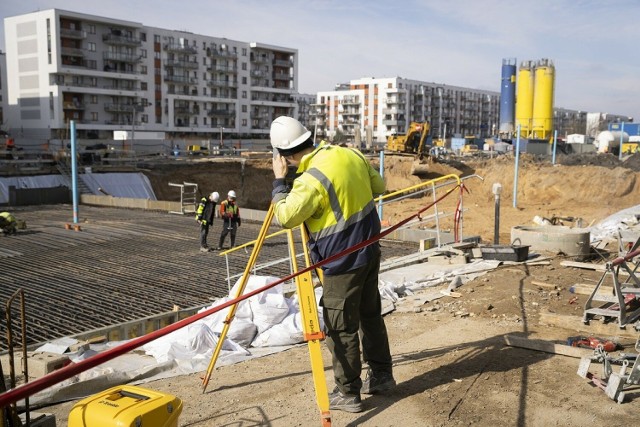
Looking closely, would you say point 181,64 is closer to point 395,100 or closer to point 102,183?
point 395,100

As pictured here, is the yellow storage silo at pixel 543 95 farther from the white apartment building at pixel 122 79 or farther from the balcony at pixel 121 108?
the balcony at pixel 121 108

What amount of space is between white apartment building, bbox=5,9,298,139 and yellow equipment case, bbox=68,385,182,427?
55.6 metres

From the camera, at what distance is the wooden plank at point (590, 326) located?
5199 mm

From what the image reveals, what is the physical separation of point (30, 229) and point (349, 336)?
47.8 ft

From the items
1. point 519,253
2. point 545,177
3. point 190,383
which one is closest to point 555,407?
point 190,383

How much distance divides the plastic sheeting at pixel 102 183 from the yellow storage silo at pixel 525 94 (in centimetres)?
2440

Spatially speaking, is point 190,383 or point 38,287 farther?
point 38,287

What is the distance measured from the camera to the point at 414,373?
441 centimetres

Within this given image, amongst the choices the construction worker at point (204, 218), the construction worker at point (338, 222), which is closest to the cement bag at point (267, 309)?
the construction worker at point (338, 222)

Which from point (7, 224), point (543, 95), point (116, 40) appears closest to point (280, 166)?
point (7, 224)

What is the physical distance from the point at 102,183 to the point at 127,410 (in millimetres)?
25842

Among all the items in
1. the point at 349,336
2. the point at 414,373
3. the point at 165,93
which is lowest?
the point at 414,373

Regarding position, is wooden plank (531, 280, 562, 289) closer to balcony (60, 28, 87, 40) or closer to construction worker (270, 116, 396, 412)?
construction worker (270, 116, 396, 412)

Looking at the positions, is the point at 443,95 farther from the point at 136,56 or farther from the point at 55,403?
the point at 55,403
